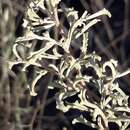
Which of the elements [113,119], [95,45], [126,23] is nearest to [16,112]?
[95,45]

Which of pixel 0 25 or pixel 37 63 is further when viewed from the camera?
pixel 0 25

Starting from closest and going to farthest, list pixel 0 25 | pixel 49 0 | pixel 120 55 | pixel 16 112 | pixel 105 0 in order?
pixel 49 0
pixel 16 112
pixel 0 25
pixel 120 55
pixel 105 0

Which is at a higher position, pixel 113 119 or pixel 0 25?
pixel 0 25

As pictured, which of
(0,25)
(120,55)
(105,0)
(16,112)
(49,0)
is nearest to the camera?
(49,0)

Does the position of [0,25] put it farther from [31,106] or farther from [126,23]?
[126,23]

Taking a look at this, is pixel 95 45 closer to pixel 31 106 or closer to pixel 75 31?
pixel 31 106

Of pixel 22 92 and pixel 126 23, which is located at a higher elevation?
pixel 126 23

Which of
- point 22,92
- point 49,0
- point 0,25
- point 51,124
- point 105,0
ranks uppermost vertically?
point 105,0

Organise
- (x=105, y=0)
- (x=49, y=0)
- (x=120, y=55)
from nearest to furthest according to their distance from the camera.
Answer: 1. (x=49, y=0)
2. (x=120, y=55)
3. (x=105, y=0)

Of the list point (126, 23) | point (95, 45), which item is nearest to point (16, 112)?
point (95, 45)
